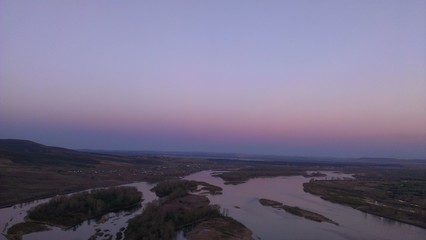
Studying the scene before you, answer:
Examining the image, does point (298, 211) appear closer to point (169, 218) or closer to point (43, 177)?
point (169, 218)

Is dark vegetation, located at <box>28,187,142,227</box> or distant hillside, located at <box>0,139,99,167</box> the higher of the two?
distant hillside, located at <box>0,139,99,167</box>

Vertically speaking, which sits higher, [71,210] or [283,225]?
[71,210]

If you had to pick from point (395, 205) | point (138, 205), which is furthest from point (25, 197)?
point (395, 205)

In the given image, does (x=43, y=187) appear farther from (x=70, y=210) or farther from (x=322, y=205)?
(x=322, y=205)

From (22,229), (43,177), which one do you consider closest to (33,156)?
(43,177)

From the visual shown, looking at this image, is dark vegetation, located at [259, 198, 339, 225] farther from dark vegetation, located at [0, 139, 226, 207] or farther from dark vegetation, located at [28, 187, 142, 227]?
dark vegetation, located at [0, 139, 226, 207]

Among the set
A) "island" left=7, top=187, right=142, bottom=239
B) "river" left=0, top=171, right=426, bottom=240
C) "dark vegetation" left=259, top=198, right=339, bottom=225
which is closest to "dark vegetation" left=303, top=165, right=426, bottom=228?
"river" left=0, top=171, right=426, bottom=240

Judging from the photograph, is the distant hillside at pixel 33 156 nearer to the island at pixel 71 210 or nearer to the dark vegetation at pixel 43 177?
the dark vegetation at pixel 43 177

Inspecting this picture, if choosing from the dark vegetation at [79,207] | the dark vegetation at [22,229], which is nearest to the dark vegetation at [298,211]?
the dark vegetation at [79,207]
